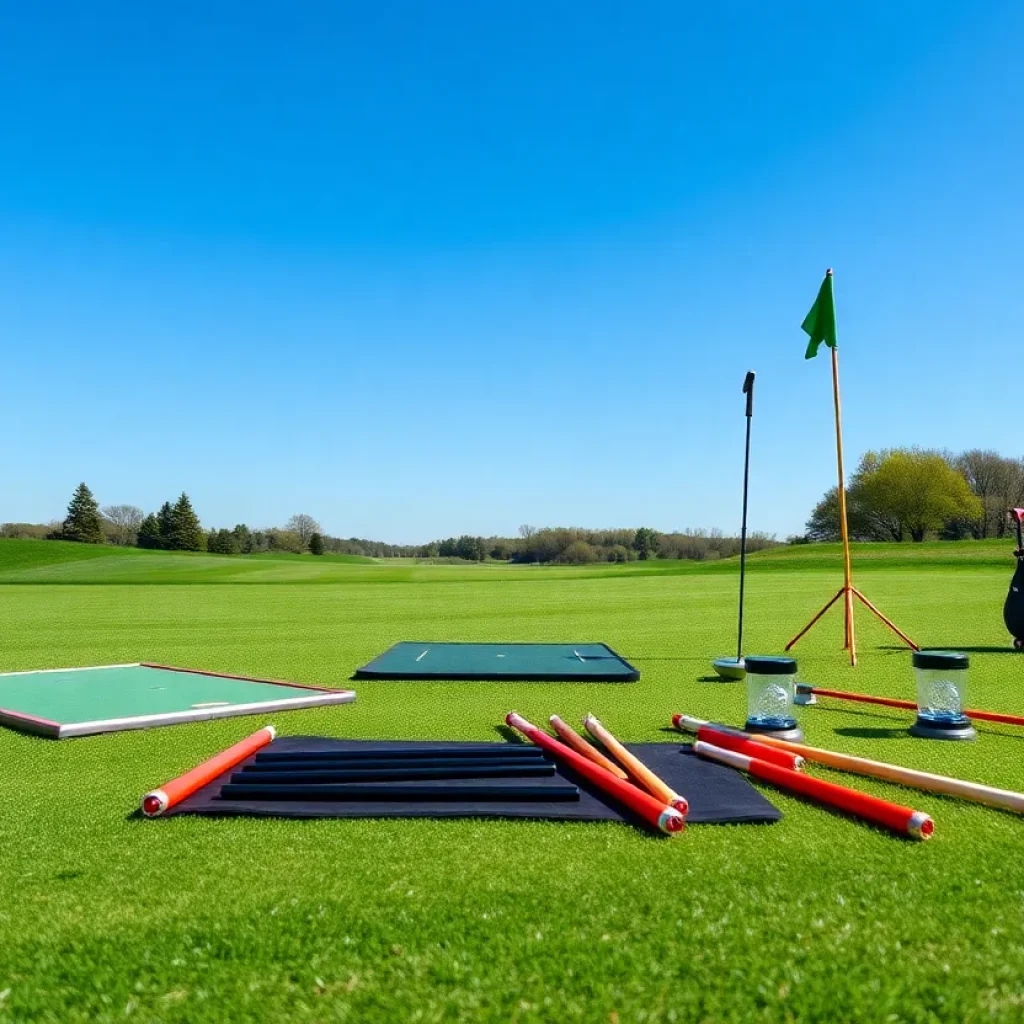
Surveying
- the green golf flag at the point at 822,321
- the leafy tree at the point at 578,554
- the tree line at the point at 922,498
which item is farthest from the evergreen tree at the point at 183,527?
the green golf flag at the point at 822,321

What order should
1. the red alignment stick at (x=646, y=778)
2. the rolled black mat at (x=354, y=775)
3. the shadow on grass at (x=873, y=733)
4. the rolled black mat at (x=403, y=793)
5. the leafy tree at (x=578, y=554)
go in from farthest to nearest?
the leafy tree at (x=578, y=554) < the shadow on grass at (x=873, y=733) < the rolled black mat at (x=354, y=775) < the rolled black mat at (x=403, y=793) < the red alignment stick at (x=646, y=778)

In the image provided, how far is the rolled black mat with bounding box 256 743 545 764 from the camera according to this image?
3.88m

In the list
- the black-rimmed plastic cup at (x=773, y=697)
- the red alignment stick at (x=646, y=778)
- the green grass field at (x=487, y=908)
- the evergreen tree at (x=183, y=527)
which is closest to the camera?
the green grass field at (x=487, y=908)

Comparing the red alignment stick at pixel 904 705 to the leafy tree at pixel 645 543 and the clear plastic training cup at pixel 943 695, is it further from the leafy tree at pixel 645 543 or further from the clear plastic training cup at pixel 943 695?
the leafy tree at pixel 645 543

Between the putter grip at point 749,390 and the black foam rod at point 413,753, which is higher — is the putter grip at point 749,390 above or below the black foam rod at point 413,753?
above

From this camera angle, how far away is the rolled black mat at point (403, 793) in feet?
11.1

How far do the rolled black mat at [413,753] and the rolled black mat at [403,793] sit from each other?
38 cm

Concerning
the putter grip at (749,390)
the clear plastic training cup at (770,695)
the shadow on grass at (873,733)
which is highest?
the putter grip at (749,390)

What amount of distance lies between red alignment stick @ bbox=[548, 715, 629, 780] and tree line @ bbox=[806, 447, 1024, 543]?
173 ft

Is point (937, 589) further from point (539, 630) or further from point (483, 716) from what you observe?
point (483, 716)

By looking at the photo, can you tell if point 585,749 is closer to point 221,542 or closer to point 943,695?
point 943,695

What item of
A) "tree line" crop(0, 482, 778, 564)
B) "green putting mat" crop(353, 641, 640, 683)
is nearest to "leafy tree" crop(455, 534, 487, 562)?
"tree line" crop(0, 482, 778, 564)

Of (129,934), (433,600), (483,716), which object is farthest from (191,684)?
(433,600)

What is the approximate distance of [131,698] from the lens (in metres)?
5.90
